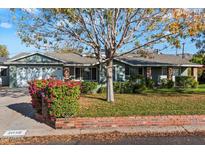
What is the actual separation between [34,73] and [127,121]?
71.0ft

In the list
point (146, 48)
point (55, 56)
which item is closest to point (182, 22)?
point (146, 48)

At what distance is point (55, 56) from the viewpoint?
29.6m

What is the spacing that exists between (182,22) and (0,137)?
28.5 feet

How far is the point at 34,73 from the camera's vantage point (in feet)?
94.7

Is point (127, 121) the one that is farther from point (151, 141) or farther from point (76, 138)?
point (76, 138)

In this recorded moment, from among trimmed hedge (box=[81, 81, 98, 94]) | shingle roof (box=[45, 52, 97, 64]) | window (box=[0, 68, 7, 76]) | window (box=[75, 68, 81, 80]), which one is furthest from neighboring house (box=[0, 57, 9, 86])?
trimmed hedge (box=[81, 81, 98, 94])

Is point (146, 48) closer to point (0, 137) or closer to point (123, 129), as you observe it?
point (123, 129)

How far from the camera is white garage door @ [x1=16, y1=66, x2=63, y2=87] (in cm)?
2872

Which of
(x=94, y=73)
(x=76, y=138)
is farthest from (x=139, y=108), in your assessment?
(x=94, y=73)

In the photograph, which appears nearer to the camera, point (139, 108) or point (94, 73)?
point (139, 108)

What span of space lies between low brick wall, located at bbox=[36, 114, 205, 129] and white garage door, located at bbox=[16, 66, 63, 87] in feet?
65.8

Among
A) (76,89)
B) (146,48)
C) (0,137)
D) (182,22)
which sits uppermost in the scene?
(182,22)

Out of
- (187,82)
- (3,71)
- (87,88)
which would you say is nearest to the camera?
(87,88)

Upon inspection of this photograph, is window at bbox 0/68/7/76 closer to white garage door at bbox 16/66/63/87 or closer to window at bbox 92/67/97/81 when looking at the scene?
white garage door at bbox 16/66/63/87
